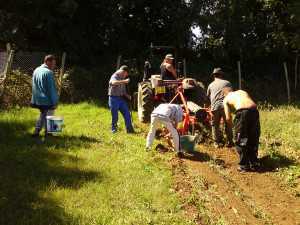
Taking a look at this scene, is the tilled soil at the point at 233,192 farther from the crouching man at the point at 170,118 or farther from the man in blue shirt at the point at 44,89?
the man in blue shirt at the point at 44,89

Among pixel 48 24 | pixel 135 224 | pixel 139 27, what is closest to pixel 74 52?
pixel 48 24

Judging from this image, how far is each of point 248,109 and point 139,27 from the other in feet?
42.5

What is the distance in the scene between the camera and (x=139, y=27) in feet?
72.5

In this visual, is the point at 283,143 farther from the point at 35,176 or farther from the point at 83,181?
the point at 35,176

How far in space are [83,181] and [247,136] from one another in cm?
337

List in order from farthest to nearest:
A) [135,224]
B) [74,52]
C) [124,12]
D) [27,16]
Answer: [124,12]
[74,52]
[27,16]
[135,224]

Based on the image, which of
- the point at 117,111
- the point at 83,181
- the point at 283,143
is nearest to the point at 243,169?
the point at 283,143

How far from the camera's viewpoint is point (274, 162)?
10.1 metres

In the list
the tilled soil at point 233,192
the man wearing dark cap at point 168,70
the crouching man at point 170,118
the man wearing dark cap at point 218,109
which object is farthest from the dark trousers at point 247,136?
the man wearing dark cap at point 168,70

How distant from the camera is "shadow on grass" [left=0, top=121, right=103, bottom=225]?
6.70 meters

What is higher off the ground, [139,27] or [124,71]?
[139,27]


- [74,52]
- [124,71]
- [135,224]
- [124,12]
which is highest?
[124,12]

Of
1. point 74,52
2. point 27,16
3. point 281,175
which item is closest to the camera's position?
point 281,175

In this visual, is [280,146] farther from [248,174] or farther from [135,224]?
[135,224]
